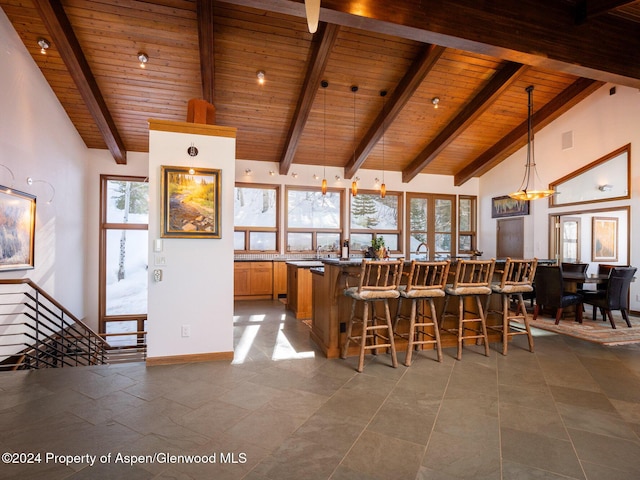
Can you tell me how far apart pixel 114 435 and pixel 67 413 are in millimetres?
557

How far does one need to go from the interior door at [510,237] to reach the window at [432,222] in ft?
3.74

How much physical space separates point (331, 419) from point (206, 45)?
15.8ft

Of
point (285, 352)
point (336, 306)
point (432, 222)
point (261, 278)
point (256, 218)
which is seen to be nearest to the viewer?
point (336, 306)

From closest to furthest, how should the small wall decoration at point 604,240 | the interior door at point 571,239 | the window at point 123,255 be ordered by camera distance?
the window at point 123,255 → the interior door at point 571,239 → the small wall decoration at point 604,240

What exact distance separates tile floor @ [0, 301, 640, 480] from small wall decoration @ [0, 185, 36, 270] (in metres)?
1.76

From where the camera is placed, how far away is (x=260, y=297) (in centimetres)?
738

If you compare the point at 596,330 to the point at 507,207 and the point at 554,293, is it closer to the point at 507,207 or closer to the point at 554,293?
the point at 554,293

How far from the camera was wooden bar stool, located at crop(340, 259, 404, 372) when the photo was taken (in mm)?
3172

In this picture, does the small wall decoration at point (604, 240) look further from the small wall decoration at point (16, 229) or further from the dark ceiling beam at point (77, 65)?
the small wall decoration at point (16, 229)

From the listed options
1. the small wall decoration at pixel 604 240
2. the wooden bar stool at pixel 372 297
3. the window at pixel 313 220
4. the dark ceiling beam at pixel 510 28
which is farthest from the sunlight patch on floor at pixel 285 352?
the small wall decoration at pixel 604 240

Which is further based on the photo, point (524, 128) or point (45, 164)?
point (524, 128)

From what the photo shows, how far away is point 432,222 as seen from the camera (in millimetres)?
9234

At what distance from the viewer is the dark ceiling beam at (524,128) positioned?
20.6 ft

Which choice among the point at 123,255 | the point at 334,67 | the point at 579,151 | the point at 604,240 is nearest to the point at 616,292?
the point at 579,151
